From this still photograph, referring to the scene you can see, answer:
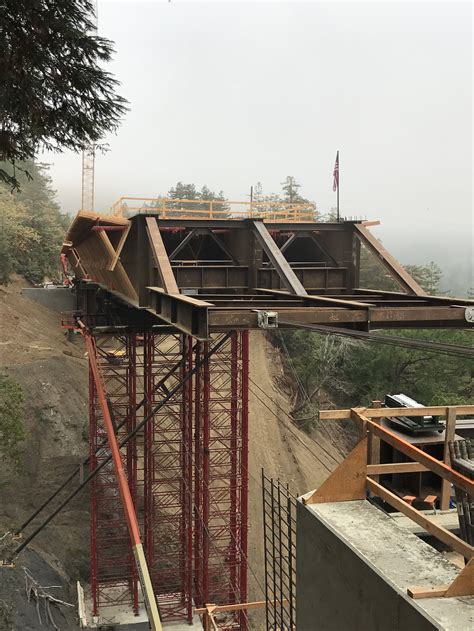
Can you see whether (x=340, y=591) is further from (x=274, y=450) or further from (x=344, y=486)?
(x=274, y=450)

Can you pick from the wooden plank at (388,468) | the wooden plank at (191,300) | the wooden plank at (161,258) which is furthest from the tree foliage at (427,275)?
the wooden plank at (388,468)

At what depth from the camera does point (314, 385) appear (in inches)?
1502

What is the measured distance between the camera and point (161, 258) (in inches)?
424

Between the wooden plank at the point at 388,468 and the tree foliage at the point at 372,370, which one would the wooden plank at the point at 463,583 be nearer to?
the wooden plank at the point at 388,468

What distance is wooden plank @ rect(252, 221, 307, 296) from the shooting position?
33.9 feet

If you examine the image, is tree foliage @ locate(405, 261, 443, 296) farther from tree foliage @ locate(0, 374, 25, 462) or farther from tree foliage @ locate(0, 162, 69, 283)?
tree foliage @ locate(0, 374, 25, 462)

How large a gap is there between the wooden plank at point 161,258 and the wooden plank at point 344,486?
4.83 metres

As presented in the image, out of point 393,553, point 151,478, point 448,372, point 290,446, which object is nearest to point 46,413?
point 151,478

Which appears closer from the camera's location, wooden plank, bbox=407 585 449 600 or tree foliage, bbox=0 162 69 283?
wooden plank, bbox=407 585 449 600

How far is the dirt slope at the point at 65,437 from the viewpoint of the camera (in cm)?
2022

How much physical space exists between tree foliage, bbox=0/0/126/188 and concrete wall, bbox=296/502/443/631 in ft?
19.5

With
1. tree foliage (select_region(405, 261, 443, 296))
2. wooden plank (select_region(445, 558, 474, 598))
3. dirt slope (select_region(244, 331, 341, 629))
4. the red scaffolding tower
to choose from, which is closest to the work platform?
the red scaffolding tower

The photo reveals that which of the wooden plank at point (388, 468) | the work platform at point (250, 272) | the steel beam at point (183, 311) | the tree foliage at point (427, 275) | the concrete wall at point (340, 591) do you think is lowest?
the concrete wall at point (340, 591)

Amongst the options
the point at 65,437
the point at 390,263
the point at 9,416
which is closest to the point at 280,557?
the point at 390,263
